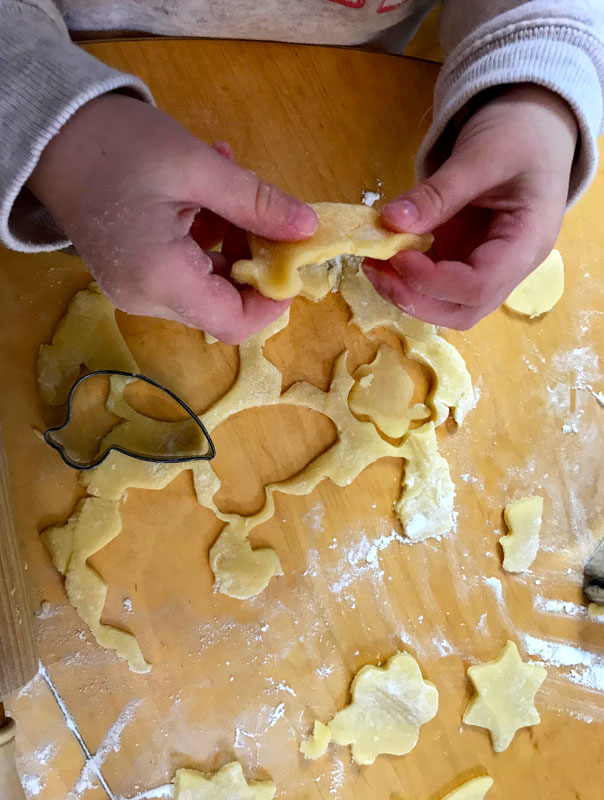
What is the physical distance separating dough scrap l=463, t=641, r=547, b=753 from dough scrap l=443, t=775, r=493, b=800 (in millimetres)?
37

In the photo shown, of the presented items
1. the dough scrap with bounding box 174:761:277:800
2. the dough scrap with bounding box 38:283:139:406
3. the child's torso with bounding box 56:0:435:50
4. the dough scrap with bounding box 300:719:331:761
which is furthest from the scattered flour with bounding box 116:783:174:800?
the child's torso with bounding box 56:0:435:50

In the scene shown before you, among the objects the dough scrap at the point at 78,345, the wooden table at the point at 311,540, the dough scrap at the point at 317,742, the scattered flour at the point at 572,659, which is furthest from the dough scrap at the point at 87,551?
the scattered flour at the point at 572,659

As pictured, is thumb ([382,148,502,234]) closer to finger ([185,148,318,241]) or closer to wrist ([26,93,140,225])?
finger ([185,148,318,241])

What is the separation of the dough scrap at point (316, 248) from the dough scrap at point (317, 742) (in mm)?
493

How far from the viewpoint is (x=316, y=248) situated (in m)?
0.44

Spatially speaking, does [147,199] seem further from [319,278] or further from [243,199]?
[319,278]

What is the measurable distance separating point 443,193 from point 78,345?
0.40 meters

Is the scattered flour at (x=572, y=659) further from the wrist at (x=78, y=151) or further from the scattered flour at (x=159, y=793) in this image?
the wrist at (x=78, y=151)

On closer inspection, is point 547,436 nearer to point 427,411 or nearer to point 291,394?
point 427,411

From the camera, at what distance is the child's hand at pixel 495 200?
45cm

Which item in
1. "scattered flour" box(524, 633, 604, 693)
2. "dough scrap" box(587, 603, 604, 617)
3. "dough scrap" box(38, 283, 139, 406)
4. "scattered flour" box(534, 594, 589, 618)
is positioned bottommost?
"scattered flour" box(524, 633, 604, 693)

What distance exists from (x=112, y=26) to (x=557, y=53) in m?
0.42

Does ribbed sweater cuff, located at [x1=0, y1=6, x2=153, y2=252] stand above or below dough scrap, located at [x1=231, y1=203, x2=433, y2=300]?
above

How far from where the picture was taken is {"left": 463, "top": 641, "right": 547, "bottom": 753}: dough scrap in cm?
70
